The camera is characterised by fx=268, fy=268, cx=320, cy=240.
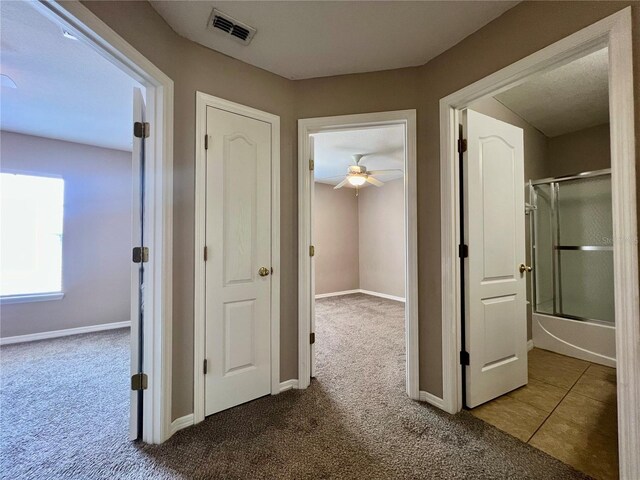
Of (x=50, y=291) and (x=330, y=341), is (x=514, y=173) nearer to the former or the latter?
(x=330, y=341)

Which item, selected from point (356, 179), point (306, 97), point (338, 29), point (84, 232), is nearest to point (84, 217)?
point (84, 232)

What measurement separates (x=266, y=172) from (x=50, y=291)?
3488 millimetres

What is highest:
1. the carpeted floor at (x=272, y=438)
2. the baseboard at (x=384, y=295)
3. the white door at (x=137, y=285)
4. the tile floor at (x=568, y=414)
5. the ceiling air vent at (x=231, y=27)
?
the ceiling air vent at (x=231, y=27)

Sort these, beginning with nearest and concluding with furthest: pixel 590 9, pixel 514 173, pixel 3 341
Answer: pixel 590 9
pixel 514 173
pixel 3 341

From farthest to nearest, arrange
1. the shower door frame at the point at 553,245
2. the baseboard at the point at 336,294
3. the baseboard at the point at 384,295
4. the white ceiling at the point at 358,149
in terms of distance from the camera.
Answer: the baseboard at the point at 336,294
the baseboard at the point at 384,295
the white ceiling at the point at 358,149
the shower door frame at the point at 553,245

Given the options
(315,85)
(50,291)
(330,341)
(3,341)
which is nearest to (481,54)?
(315,85)

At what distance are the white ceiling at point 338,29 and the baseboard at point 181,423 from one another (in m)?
2.37

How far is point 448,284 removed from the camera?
181 cm

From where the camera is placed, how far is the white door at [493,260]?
1864 mm

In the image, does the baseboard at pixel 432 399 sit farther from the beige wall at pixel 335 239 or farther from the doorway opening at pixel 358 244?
the beige wall at pixel 335 239

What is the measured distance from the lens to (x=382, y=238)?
5.91 meters

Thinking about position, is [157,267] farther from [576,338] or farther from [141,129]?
[576,338]

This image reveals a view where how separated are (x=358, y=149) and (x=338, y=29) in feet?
7.27

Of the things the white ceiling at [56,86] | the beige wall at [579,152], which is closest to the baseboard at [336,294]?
the beige wall at [579,152]
